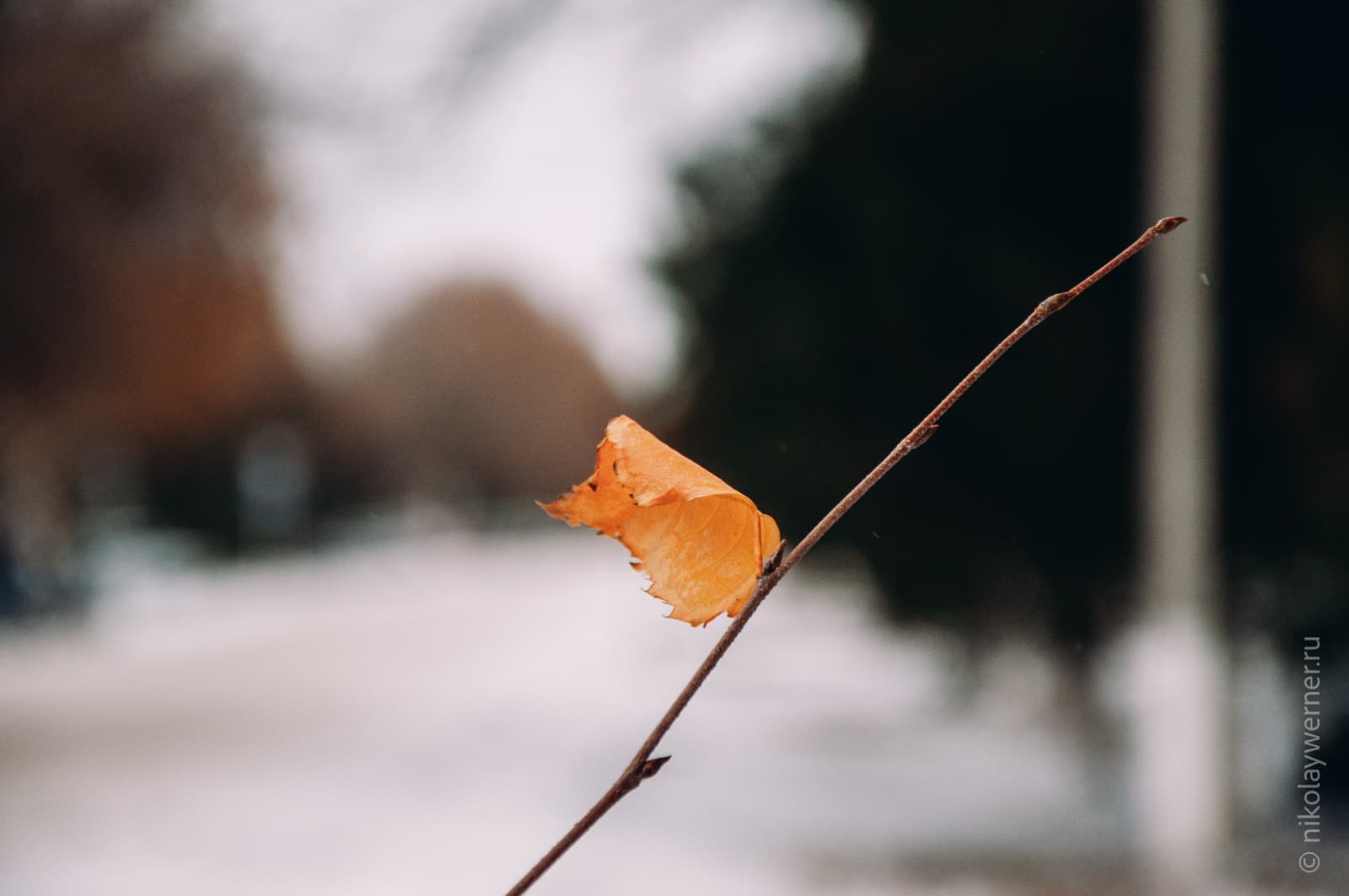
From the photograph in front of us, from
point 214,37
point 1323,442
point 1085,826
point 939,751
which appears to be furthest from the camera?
point 214,37

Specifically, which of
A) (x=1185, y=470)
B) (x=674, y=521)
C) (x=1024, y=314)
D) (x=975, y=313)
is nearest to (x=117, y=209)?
(x=975, y=313)

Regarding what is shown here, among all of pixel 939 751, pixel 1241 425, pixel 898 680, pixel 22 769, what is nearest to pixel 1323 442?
pixel 1241 425

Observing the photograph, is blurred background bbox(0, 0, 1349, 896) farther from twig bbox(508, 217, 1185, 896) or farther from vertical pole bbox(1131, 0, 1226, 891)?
twig bbox(508, 217, 1185, 896)

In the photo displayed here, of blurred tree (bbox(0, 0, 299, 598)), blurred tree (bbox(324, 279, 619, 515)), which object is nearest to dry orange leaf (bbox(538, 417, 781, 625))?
blurred tree (bbox(324, 279, 619, 515))

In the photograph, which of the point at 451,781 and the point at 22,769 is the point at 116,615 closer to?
the point at 22,769

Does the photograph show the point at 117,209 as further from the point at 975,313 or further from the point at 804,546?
the point at 804,546
